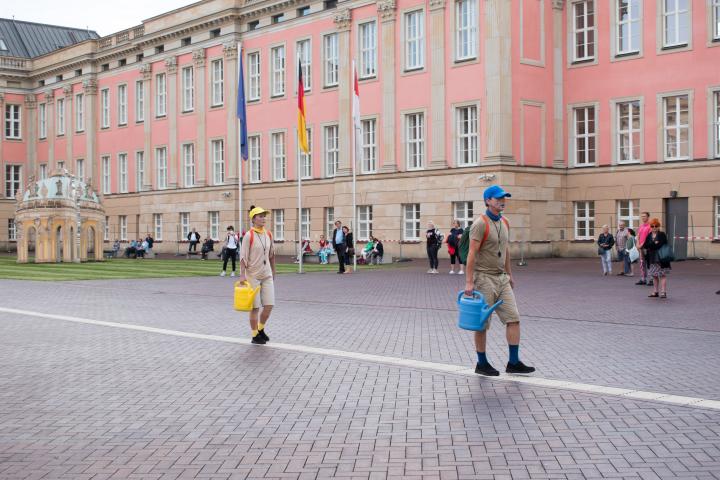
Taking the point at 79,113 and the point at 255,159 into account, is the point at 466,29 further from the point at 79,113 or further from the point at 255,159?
the point at 79,113

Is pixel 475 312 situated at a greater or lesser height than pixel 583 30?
lesser

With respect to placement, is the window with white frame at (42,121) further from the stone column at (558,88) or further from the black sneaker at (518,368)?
the black sneaker at (518,368)

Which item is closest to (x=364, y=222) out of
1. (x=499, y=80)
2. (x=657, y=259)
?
(x=499, y=80)

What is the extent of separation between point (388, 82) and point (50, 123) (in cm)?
3986

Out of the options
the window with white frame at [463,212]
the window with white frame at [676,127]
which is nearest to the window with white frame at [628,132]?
the window with white frame at [676,127]

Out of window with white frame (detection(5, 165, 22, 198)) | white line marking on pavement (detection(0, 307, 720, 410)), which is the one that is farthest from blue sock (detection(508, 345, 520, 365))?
window with white frame (detection(5, 165, 22, 198))

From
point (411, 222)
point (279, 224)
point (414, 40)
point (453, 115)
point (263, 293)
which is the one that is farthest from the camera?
point (279, 224)

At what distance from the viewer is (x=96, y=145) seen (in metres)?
71.4

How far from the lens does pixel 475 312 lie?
10.1 meters

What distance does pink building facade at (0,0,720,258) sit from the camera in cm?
3953

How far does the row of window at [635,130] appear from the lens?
38.9m

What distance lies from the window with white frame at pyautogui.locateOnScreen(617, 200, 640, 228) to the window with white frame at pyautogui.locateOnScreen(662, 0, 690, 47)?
22.2 ft

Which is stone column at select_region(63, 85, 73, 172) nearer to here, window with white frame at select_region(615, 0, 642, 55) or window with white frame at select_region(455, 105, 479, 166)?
window with white frame at select_region(455, 105, 479, 166)

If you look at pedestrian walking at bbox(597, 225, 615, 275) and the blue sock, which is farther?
pedestrian walking at bbox(597, 225, 615, 275)
